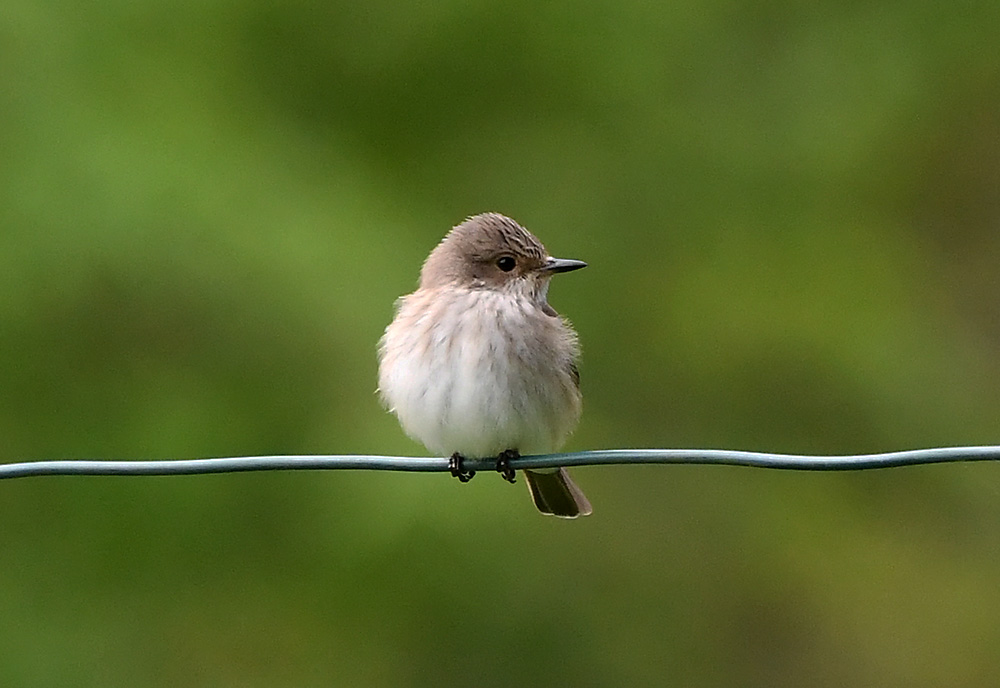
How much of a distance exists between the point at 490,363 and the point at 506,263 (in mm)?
621

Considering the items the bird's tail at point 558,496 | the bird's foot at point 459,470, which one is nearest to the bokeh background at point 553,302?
the bird's tail at point 558,496

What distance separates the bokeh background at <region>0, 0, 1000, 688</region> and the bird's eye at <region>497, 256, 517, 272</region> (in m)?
1.67

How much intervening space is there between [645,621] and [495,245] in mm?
2815

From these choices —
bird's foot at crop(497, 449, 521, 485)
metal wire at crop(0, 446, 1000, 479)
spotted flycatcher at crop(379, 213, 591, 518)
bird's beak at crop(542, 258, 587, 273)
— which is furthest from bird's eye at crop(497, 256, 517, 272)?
metal wire at crop(0, 446, 1000, 479)

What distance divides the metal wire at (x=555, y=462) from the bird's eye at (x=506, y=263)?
62.4 inches

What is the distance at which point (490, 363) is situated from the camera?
4.96 meters

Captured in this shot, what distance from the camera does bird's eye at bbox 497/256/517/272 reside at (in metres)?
5.46

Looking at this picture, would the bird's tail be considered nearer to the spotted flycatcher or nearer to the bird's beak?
the spotted flycatcher

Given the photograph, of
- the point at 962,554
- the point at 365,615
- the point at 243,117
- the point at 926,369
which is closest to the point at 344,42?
the point at 243,117

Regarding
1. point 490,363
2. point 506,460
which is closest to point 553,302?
point 490,363

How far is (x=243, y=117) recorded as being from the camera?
298 inches

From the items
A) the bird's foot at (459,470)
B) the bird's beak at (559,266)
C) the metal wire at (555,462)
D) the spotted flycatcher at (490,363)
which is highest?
the bird's beak at (559,266)

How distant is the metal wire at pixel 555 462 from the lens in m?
3.43

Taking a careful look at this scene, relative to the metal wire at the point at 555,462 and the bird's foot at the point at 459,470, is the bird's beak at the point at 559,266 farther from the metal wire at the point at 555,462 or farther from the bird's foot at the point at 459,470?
the metal wire at the point at 555,462
